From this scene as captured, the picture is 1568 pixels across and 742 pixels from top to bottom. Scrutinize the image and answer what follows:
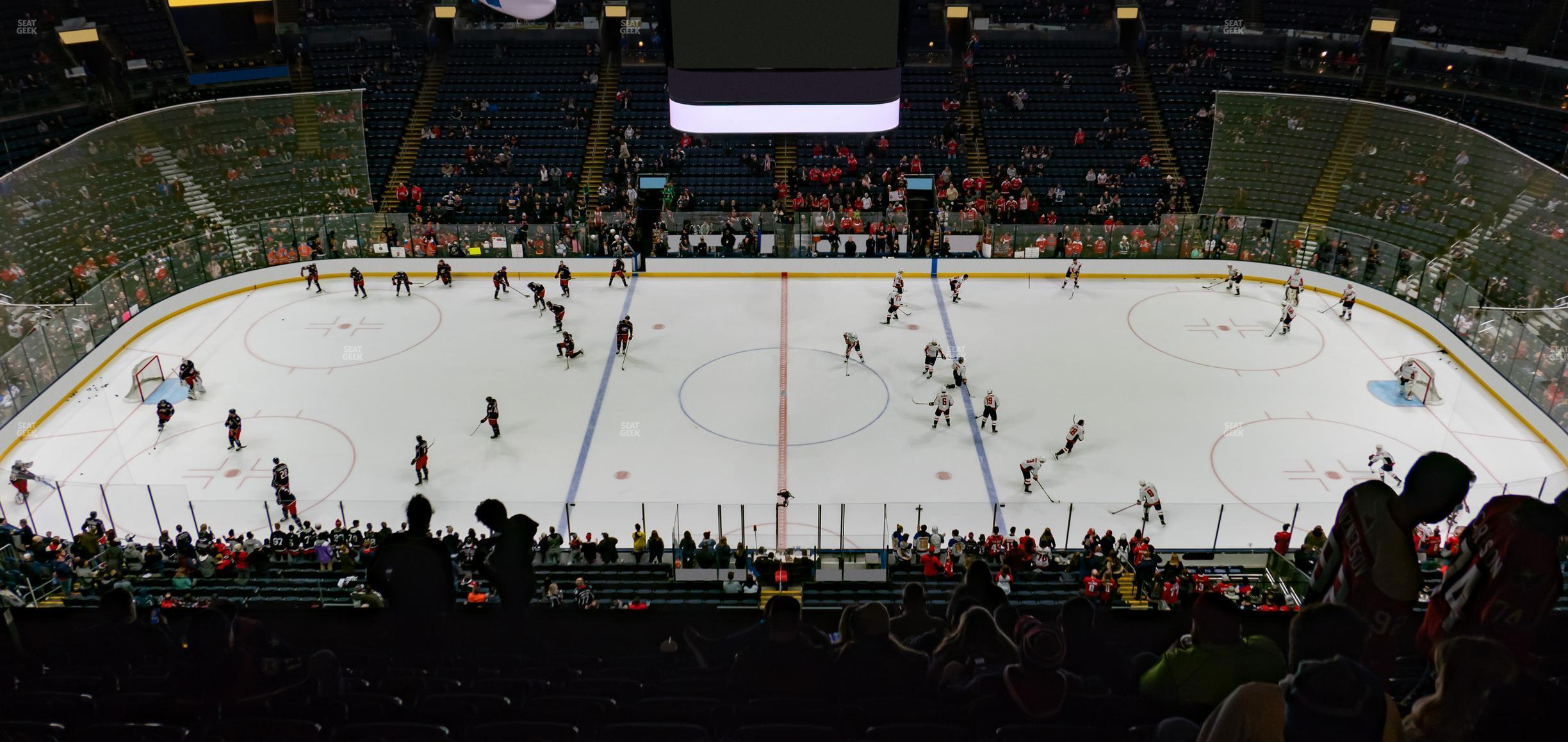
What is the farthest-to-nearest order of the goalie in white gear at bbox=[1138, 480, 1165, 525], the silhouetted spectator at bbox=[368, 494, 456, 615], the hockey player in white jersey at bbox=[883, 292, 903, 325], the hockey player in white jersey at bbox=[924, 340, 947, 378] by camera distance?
1. the hockey player in white jersey at bbox=[883, 292, 903, 325]
2. the hockey player in white jersey at bbox=[924, 340, 947, 378]
3. the goalie in white gear at bbox=[1138, 480, 1165, 525]
4. the silhouetted spectator at bbox=[368, 494, 456, 615]

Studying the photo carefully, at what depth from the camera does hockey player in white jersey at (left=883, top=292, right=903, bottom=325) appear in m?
26.0

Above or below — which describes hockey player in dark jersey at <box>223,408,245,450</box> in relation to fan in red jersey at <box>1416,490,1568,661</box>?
below

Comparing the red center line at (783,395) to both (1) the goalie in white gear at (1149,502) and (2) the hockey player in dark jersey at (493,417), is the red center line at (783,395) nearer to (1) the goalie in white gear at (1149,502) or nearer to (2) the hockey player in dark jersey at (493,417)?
(2) the hockey player in dark jersey at (493,417)

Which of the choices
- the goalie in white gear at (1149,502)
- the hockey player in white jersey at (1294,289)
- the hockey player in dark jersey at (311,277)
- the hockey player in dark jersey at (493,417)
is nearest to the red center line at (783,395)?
the hockey player in dark jersey at (493,417)

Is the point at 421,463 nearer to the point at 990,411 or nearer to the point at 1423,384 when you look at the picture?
the point at 990,411

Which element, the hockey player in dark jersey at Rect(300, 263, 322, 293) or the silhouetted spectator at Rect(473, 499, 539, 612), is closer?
the silhouetted spectator at Rect(473, 499, 539, 612)

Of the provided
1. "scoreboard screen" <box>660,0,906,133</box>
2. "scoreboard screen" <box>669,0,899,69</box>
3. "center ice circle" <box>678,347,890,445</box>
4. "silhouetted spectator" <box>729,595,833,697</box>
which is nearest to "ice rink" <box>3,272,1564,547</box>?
"center ice circle" <box>678,347,890,445</box>

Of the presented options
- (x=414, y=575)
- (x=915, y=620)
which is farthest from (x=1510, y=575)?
(x=414, y=575)

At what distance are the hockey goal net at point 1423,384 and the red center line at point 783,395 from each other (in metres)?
13.3

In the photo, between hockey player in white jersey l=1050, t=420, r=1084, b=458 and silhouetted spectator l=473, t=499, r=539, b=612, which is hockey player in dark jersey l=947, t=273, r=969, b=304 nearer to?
hockey player in white jersey l=1050, t=420, r=1084, b=458

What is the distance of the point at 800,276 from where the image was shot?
30469mm

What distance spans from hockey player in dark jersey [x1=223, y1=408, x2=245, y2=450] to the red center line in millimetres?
10450

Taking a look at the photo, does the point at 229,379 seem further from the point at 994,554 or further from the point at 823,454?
the point at 994,554

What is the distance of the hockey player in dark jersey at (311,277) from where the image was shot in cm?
2794
